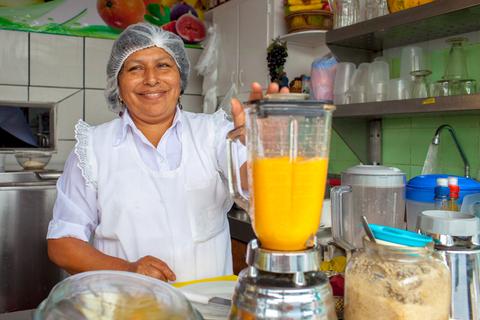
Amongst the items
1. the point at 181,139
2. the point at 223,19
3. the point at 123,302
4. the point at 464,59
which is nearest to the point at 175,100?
the point at 181,139

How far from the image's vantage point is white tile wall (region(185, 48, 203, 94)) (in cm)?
335

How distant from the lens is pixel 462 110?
1670 millimetres

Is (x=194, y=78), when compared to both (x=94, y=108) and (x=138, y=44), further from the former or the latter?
(x=138, y=44)

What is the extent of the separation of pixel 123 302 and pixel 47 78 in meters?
2.64

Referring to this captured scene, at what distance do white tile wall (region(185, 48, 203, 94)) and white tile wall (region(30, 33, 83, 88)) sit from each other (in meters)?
0.73

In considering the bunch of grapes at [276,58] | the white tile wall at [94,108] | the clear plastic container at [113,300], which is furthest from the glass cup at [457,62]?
the white tile wall at [94,108]

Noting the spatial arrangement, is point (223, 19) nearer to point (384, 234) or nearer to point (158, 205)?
point (158, 205)

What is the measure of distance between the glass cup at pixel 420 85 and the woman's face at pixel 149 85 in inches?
42.2

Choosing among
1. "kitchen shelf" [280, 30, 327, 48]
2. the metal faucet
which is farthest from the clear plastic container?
"kitchen shelf" [280, 30, 327, 48]

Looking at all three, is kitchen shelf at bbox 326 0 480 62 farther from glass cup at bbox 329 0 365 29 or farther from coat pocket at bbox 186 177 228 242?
coat pocket at bbox 186 177 228 242

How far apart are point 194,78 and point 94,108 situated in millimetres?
725

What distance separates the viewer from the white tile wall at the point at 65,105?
2945mm

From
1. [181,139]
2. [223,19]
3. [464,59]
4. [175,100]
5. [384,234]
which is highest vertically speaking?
[223,19]

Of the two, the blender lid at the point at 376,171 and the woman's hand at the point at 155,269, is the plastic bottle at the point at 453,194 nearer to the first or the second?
the blender lid at the point at 376,171
